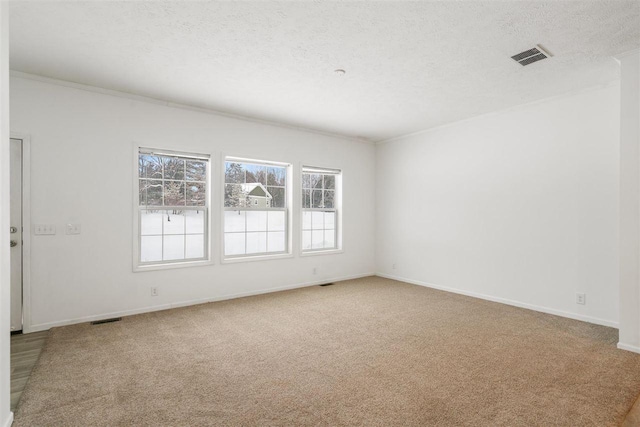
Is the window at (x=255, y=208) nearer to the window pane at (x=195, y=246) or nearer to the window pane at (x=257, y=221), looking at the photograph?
the window pane at (x=257, y=221)

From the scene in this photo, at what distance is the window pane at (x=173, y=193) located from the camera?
4.45 meters

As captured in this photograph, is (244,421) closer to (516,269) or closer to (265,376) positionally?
(265,376)

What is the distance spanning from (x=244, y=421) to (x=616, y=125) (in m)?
4.63

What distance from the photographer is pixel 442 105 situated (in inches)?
175

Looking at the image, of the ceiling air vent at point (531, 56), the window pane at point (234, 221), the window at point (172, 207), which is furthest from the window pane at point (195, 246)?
the ceiling air vent at point (531, 56)

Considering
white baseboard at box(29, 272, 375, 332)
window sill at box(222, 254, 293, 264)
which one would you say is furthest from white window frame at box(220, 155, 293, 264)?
white baseboard at box(29, 272, 375, 332)

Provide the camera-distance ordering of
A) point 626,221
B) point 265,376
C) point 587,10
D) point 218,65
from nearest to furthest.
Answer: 1. point 587,10
2. point 265,376
3. point 626,221
4. point 218,65

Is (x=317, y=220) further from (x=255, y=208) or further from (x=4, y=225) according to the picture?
(x=4, y=225)

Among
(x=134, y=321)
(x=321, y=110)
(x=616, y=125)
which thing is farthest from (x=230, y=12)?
(x=616, y=125)

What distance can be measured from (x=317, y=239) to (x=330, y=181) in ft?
3.65

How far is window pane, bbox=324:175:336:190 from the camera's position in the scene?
20.2 ft

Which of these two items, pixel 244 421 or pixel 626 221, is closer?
pixel 244 421

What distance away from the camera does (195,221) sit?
183 inches

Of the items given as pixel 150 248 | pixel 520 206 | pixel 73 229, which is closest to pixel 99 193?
pixel 73 229
